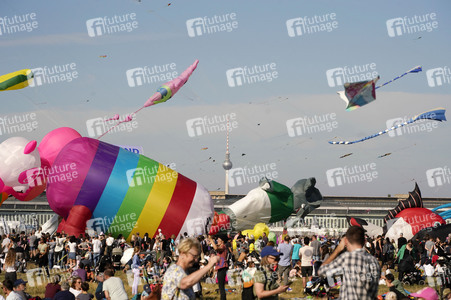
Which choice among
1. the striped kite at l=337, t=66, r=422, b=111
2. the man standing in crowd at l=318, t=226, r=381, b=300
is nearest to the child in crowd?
the man standing in crowd at l=318, t=226, r=381, b=300

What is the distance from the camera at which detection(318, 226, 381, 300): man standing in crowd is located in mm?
6031

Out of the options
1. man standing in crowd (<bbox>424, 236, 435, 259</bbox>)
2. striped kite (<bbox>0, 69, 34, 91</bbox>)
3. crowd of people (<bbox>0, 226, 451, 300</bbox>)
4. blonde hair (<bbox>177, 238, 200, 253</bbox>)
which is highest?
striped kite (<bbox>0, 69, 34, 91</bbox>)

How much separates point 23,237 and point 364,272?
20000 millimetres

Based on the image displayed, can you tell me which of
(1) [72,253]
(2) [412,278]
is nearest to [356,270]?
(2) [412,278]

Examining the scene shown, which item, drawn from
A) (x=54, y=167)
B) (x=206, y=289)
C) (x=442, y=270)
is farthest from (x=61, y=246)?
(x=442, y=270)

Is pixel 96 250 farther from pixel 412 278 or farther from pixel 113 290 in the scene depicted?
pixel 113 290

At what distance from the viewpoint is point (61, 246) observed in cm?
2159

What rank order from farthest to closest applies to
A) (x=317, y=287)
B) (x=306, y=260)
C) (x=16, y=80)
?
(x=16, y=80) < (x=306, y=260) < (x=317, y=287)

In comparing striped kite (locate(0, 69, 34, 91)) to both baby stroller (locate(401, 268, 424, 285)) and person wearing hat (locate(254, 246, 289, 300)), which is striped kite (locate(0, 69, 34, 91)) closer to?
baby stroller (locate(401, 268, 424, 285))

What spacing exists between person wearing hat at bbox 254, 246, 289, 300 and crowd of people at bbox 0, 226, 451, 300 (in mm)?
12

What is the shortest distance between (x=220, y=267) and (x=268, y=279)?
5301mm

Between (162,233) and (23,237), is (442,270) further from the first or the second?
(23,237)

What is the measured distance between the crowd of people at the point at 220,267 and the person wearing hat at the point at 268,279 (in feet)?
0.04

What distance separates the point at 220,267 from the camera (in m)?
13.3
